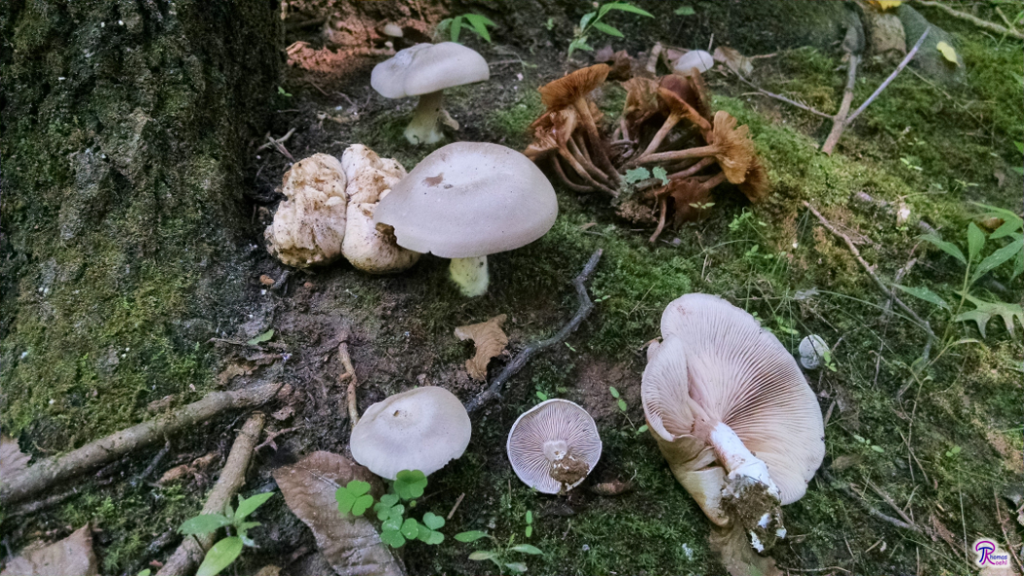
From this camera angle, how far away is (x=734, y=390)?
7.97ft

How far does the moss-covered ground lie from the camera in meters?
2.10

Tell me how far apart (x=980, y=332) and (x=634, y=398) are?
2.11 meters

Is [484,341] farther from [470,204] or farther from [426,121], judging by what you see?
[426,121]

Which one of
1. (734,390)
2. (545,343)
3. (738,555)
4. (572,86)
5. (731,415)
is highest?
(572,86)

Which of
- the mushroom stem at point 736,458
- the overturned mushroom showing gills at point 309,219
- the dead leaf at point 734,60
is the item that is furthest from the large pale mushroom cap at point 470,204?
the dead leaf at point 734,60

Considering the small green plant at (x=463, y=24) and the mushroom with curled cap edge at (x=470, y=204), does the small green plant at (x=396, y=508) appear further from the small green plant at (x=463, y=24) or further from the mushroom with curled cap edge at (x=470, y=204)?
the small green plant at (x=463, y=24)

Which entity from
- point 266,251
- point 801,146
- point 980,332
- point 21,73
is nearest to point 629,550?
point 266,251

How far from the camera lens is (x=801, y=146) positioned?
3.63 meters

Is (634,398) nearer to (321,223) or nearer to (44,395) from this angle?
(321,223)

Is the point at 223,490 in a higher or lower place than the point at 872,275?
higher

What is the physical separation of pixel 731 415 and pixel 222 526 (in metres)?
2.14

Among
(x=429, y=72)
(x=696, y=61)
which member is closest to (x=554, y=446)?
(x=429, y=72)

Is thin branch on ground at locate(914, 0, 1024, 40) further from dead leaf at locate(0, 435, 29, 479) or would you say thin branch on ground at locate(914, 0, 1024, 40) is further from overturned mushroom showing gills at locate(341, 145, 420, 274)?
dead leaf at locate(0, 435, 29, 479)

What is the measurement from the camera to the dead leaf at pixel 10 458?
1.96 m
